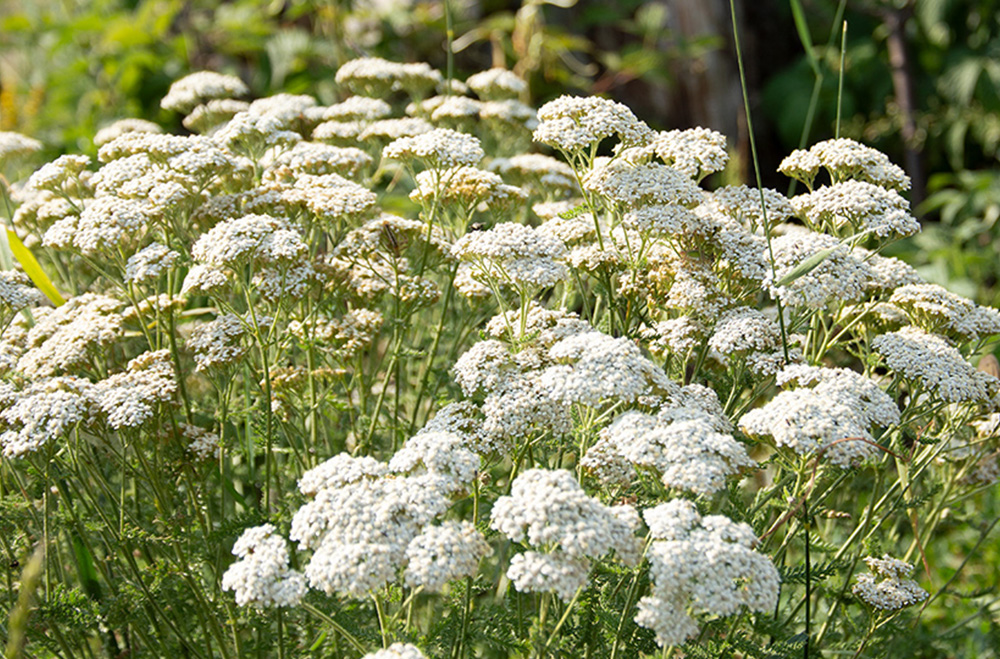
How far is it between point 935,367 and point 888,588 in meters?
0.63

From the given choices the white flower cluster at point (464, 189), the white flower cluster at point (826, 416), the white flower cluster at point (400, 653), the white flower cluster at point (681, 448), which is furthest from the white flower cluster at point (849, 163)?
the white flower cluster at point (400, 653)

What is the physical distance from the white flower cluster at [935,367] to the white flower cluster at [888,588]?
510 millimetres

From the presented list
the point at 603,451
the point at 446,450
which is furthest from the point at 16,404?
the point at 603,451

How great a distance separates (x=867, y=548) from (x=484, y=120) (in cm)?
226

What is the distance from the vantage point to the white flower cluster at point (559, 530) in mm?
1701

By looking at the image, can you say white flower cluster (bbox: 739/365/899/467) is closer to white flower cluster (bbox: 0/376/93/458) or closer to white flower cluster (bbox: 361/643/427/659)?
white flower cluster (bbox: 361/643/427/659)

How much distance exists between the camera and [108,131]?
11.2 ft

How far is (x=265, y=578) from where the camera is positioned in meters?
1.77

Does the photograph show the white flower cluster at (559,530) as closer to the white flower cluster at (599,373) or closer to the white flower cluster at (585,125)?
the white flower cluster at (599,373)

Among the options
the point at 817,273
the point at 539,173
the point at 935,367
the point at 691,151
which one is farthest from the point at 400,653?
the point at 539,173

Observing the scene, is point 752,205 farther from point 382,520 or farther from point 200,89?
point 200,89

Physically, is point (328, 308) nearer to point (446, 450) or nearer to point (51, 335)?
point (51, 335)

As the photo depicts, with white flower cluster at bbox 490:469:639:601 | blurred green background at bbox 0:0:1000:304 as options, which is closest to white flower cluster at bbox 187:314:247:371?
white flower cluster at bbox 490:469:639:601

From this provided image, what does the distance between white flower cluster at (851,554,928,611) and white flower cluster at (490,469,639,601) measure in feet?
3.02
